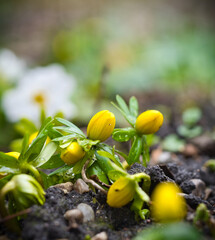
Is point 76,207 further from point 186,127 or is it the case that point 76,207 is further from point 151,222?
point 186,127

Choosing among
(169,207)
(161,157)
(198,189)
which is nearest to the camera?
(169,207)

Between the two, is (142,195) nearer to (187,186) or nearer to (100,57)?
(187,186)

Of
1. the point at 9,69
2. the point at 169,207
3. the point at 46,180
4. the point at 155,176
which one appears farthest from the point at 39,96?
the point at 169,207

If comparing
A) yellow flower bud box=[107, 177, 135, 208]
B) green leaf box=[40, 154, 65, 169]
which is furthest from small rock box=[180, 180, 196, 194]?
green leaf box=[40, 154, 65, 169]

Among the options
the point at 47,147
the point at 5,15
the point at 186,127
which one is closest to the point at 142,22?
the point at 5,15

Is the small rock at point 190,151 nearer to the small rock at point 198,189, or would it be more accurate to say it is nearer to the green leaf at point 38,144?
the small rock at point 198,189

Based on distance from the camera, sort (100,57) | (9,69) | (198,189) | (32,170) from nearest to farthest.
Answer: (32,170) → (198,189) → (9,69) → (100,57)

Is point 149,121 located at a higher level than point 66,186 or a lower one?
higher

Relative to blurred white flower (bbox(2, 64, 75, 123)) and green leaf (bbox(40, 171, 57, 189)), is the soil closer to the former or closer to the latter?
green leaf (bbox(40, 171, 57, 189))
